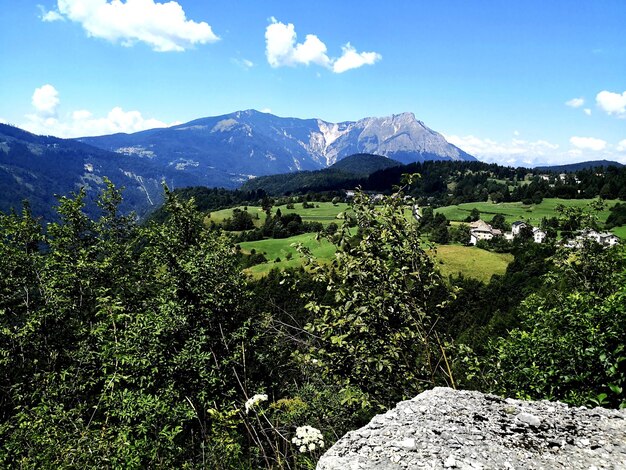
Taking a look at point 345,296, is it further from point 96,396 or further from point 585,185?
point 585,185

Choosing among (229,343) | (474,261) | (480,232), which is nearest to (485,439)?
(229,343)

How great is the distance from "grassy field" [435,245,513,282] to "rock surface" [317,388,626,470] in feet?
364

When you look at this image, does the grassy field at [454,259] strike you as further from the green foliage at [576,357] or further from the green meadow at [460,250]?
the green foliage at [576,357]

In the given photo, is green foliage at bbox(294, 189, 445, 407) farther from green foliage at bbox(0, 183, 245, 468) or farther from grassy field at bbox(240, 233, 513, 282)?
grassy field at bbox(240, 233, 513, 282)

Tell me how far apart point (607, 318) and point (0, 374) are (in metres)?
16.9

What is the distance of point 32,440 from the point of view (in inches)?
322

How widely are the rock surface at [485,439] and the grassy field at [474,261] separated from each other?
364 ft

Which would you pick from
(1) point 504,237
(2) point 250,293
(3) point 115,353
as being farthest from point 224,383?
(1) point 504,237

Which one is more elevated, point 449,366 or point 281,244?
point 449,366

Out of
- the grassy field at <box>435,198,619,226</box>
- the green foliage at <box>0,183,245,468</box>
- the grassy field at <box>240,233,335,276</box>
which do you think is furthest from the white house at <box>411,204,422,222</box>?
the grassy field at <box>435,198,619,226</box>

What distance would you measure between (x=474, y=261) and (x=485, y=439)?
423 ft

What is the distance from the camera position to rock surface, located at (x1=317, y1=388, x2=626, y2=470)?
411 cm

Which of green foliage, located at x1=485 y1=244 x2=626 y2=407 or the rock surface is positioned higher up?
the rock surface

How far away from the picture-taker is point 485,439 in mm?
4434
